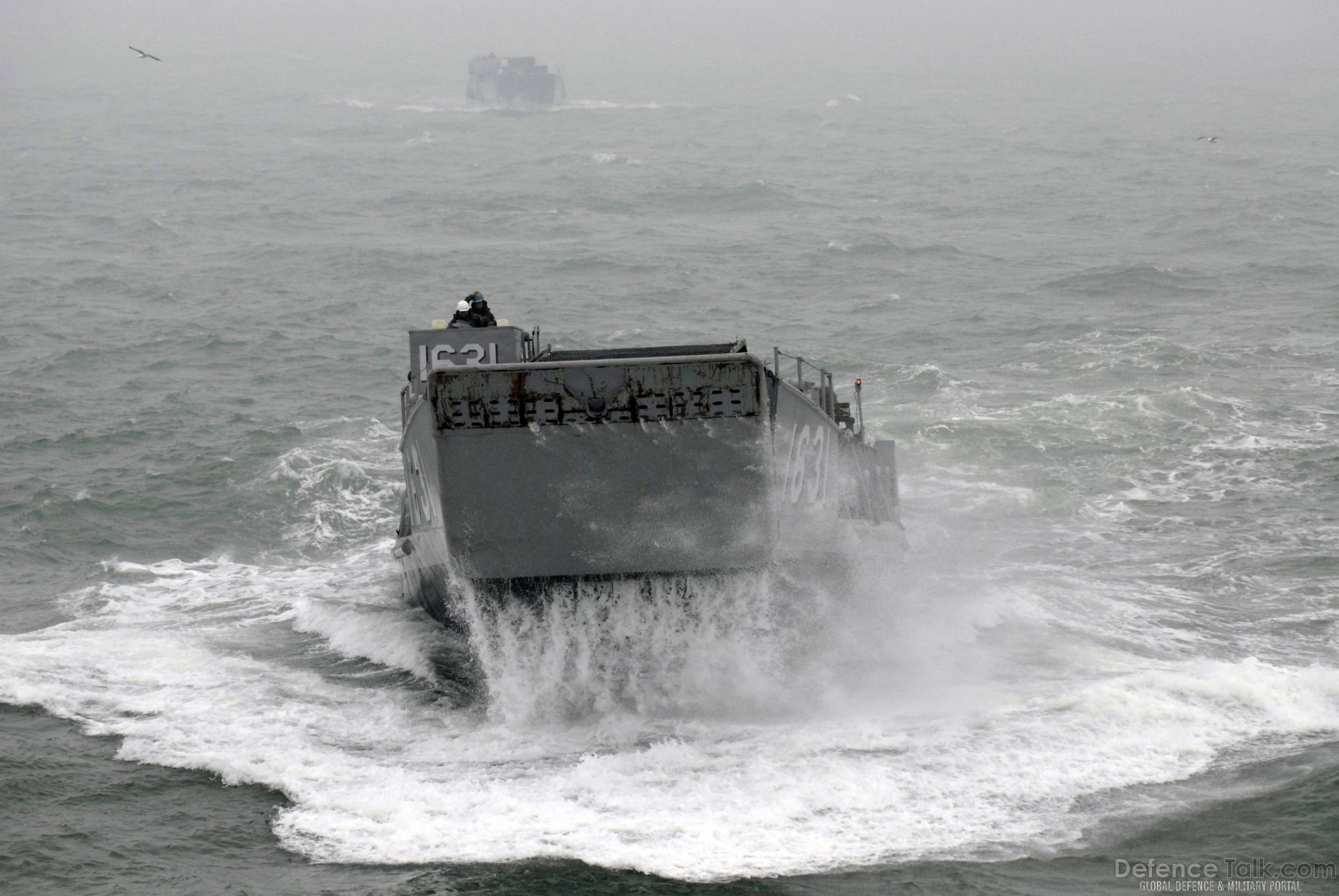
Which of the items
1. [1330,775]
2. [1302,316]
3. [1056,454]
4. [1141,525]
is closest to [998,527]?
[1141,525]

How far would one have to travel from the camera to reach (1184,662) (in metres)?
16.3

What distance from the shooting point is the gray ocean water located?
1275 centimetres

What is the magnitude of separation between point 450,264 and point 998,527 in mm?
23634

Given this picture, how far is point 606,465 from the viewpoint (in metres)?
14.1

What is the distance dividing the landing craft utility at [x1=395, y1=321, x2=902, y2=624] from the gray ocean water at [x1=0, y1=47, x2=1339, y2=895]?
0.85m

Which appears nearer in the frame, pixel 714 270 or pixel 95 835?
pixel 95 835

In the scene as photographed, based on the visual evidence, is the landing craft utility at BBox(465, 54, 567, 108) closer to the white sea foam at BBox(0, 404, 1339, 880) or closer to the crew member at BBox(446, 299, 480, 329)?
the white sea foam at BBox(0, 404, 1339, 880)

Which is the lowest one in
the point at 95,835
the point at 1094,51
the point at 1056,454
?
the point at 95,835

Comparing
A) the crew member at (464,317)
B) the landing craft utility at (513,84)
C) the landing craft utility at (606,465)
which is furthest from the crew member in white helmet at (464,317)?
the landing craft utility at (513,84)

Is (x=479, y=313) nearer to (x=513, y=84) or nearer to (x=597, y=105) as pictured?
(x=513, y=84)

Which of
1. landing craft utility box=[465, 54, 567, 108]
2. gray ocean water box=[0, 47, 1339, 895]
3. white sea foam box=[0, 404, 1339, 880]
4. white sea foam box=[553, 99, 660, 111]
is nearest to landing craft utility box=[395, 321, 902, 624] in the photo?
white sea foam box=[0, 404, 1339, 880]

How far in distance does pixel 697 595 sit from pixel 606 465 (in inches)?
71.7

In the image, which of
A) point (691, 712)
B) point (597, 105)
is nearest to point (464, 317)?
point (691, 712)

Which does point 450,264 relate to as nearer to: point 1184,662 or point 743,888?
point 1184,662
